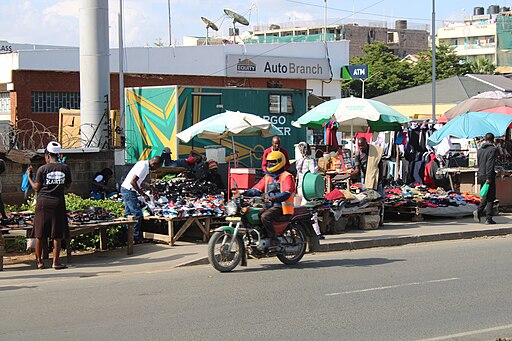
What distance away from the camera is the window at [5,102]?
38.3 m

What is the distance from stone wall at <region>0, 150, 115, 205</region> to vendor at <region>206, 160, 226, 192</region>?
2379 mm

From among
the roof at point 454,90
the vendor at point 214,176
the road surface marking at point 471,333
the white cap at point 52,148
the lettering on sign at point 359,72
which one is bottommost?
the road surface marking at point 471,333

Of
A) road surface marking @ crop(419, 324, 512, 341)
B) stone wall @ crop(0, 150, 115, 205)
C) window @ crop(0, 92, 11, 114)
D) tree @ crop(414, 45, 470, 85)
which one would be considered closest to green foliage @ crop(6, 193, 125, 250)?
stone wall @ crop(0, 150, 115, 205)

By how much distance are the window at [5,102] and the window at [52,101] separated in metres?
1.23

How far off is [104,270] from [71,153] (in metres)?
6.54

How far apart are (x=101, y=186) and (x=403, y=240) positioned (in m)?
7.18

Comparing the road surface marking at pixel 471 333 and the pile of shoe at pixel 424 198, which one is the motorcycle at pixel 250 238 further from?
the pile of shoe at pixel 424 198

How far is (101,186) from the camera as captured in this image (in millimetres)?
18984

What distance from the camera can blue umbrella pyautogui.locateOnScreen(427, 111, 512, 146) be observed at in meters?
21.9

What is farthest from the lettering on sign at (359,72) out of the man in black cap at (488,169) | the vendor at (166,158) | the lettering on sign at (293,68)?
the man in black cap at (488,169)

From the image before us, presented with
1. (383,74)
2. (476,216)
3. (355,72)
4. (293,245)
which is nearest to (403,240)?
(476,216)

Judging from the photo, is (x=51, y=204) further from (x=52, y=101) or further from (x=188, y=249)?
(x=52, y=101)

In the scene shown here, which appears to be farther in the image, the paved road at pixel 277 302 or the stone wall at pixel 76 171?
the stone wall at pixel 76 171

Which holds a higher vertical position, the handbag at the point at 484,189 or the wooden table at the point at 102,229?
the handbag at the point at 484,189
